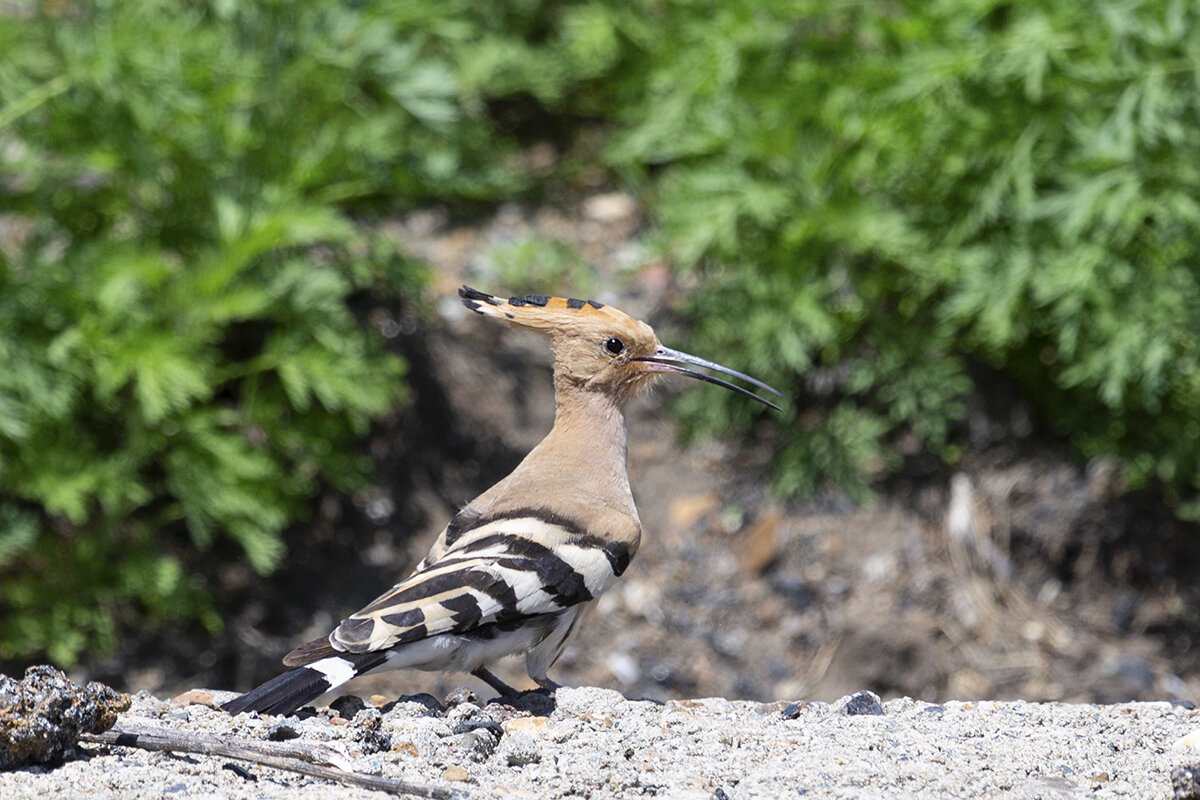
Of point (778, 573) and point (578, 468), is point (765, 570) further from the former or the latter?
point (578, 468)

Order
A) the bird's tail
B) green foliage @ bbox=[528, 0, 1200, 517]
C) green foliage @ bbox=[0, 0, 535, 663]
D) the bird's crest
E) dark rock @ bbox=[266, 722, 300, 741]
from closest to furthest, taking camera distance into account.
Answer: dark rock @ bbox=[266, 722, 300, 741] → the bird's tail → the bird's crest → green foliage @ bbox=[0, 0, 535, 663] → green foliage @ bbox=[528, 0, 1200, 517]

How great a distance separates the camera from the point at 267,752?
263 centimetres

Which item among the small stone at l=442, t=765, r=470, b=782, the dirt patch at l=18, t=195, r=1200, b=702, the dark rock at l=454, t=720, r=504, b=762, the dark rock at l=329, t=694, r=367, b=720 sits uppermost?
the small stone at l=442, t=765, r=470, b=782

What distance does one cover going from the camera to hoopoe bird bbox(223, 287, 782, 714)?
3182 millimetres

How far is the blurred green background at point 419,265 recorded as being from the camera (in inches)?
201

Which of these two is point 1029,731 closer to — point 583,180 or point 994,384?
point 994,384

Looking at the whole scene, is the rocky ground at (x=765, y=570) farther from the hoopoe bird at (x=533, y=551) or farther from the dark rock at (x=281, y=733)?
the dark rock at (x=281, y=733)

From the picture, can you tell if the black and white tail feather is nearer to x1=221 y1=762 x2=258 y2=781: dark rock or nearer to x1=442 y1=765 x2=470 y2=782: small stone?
x1=221 y1=762 x2=258 y2=781: dark rock

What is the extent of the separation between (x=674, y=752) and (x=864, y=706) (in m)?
0.65

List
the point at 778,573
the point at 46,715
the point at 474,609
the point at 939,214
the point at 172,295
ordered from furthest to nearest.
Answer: the point at 778,573, the point at 939,214, the point at 172,295, the point at 474,609, the point at 46,715

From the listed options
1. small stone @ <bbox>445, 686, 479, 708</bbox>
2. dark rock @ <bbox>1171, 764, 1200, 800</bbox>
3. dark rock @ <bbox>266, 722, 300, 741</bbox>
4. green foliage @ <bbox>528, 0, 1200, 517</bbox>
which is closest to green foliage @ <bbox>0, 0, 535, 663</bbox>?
green foliage @ <bbox>528, 0, 1200, 517</bbox>

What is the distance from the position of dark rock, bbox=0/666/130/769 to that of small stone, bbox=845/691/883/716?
1.68m

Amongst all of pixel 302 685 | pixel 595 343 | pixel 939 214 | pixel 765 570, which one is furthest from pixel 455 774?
pixel 939 214

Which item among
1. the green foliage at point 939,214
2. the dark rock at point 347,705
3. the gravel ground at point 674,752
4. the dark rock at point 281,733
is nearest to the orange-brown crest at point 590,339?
the gravel ground at point 674,752
